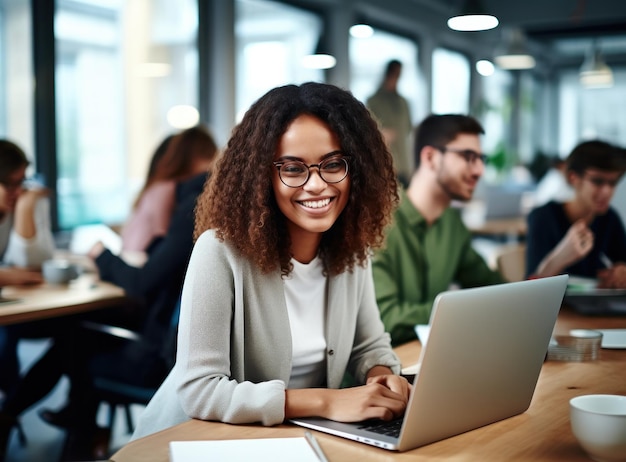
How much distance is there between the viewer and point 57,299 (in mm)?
2666

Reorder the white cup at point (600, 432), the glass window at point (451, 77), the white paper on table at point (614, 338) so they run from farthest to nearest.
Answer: the glass window at point (451, 77) → the white paper on table at point (614, 338) → the white cup at point (600, 432)

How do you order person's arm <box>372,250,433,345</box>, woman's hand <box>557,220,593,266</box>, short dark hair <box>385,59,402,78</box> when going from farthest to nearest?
1. short dark hair <box>385,59,402,78</box>
2. woman's hand <box>557,220,593,266</box>
3. person's arm <box>372,250,433,345</box>

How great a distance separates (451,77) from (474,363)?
13.6ft

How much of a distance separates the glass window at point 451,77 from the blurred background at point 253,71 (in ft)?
0.04

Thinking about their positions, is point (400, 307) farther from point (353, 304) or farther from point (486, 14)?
point (486, 14)

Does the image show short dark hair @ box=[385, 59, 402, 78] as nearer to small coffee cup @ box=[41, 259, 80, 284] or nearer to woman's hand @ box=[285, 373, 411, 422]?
small coffee cup @ box=[41, 259, 80, 284]

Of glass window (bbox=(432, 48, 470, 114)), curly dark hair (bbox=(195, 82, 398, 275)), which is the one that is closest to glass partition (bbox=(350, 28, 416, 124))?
glass window (bbox=(432, 48, 470, 114))

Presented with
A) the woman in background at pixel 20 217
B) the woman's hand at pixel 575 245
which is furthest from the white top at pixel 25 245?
the woman's hand at pixel 575 245

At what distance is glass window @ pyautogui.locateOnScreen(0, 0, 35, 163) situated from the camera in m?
4.67

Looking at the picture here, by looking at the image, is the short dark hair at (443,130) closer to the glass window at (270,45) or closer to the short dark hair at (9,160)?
the short dark hair at (9,160)

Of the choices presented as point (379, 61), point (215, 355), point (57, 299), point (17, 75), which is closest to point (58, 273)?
point (57, 299)

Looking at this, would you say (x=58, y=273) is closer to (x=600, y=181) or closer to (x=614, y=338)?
(x=614, y=338)

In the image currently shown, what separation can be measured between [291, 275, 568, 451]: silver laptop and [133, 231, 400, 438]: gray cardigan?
13 centimetres

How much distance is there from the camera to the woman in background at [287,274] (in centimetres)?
140
